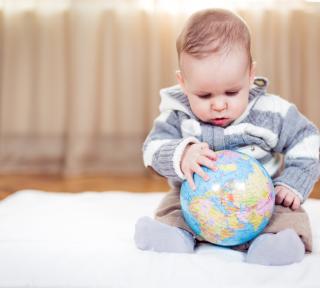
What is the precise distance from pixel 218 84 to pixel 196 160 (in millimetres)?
199

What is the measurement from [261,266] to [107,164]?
6.32 ft

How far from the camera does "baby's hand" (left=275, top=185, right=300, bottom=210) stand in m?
1.33

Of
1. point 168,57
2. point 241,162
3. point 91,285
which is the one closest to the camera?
point 91,285

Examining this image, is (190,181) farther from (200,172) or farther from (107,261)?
(107,261)

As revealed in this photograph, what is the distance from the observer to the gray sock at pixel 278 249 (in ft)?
3.79

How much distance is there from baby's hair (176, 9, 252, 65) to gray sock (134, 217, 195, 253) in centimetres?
43

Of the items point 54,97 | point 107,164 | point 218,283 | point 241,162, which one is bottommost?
point 107,164

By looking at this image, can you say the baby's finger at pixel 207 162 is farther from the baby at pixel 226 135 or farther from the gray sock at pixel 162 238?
the gray sock at pixel 162 238

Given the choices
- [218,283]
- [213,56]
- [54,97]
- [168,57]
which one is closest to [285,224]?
[218,283]

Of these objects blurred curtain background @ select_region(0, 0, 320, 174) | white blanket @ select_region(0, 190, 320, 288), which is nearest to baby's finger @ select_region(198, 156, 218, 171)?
white blanket @ select_region(0, 190, 320, 288)

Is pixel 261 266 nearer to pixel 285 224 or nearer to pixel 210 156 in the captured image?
pixel 285 224

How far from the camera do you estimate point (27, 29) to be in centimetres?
293

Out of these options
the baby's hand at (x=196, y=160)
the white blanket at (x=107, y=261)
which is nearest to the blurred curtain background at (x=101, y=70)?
the white blanket at (x=107, y=261)

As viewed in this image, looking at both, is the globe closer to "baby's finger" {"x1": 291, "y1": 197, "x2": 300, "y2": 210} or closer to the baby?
the baby
